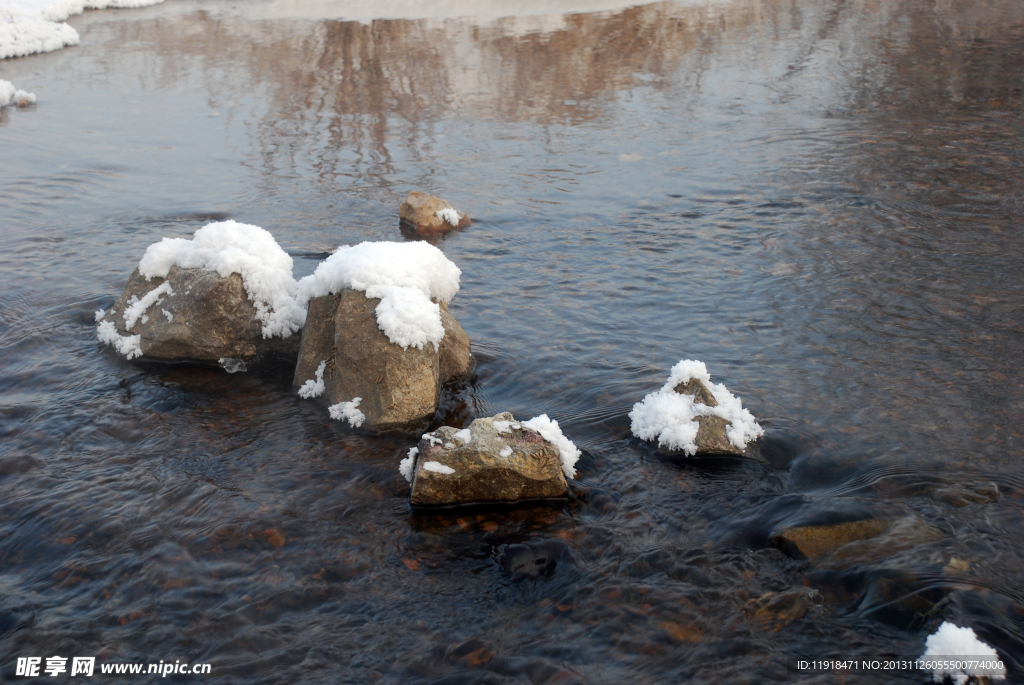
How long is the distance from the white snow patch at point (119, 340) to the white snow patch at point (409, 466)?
107 inches

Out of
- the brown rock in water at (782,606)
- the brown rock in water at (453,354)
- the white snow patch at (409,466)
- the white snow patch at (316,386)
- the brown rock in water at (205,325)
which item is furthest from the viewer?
the brown rock in water at (205,325)

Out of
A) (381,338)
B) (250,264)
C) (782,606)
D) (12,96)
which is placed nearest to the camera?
(782,606)

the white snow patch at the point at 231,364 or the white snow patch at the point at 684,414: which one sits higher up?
the white snow patch at the point at 684,414

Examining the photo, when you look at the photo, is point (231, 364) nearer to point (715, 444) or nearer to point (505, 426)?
point (505, 426)

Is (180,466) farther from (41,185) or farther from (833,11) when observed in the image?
(833,11)

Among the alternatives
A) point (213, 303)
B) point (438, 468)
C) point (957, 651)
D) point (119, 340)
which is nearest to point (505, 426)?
point (438, 468)

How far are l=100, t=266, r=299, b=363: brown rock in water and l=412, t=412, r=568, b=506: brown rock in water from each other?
2208mm

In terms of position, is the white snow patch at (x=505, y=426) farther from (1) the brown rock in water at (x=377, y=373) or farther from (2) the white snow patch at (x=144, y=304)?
(2) the white snow patch at (x=144, y=304)

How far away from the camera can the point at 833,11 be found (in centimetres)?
2042

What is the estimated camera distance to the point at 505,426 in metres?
4.72

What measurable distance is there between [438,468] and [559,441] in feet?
2.62

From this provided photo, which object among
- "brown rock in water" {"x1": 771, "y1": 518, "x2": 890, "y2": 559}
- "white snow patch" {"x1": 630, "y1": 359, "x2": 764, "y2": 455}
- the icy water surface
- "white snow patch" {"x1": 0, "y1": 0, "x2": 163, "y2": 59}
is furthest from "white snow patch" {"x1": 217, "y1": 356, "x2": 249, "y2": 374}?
"white snow patch" {"x1": 0, "y1": 0, "x2": 163, "y2": 59}

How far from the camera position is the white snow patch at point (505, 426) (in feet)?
15.4

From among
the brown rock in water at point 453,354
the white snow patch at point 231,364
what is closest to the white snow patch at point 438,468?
the brown rock in water at point 453,354
